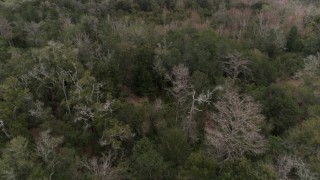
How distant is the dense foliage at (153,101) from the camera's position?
2273 cm

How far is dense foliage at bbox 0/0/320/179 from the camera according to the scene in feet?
74.6

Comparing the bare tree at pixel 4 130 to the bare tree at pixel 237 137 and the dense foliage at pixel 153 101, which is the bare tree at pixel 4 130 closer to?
the dense foliage at pixel 153 101

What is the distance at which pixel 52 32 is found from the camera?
44.7 metres

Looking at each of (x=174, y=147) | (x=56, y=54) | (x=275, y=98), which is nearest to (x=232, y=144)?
(x=174, y=147)

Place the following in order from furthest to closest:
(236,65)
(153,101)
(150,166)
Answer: (153,101) < (236,65) < (150,166)

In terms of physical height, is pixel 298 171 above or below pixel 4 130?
above

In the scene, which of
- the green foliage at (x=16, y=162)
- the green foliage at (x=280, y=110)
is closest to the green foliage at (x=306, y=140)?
the green foliage at (x=280, y=110)

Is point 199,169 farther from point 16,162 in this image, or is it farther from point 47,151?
point 16,162

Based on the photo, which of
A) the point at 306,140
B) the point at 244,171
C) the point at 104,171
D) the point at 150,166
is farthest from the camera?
the point at 306,140

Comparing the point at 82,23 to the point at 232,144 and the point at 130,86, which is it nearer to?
the point at 130,86

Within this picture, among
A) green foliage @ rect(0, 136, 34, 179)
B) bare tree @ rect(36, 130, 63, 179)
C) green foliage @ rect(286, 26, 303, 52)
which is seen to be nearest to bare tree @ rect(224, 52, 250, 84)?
green foliage @ rect(286, 26, 303, 52)

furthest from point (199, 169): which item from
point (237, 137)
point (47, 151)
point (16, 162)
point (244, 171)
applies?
point (16, 162)

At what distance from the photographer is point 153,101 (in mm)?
36719

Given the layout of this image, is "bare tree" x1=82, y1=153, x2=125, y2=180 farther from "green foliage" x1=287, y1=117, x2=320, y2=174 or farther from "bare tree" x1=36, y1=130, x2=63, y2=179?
"green foliage" x1=287, y1=117, x2=320, y2=174
